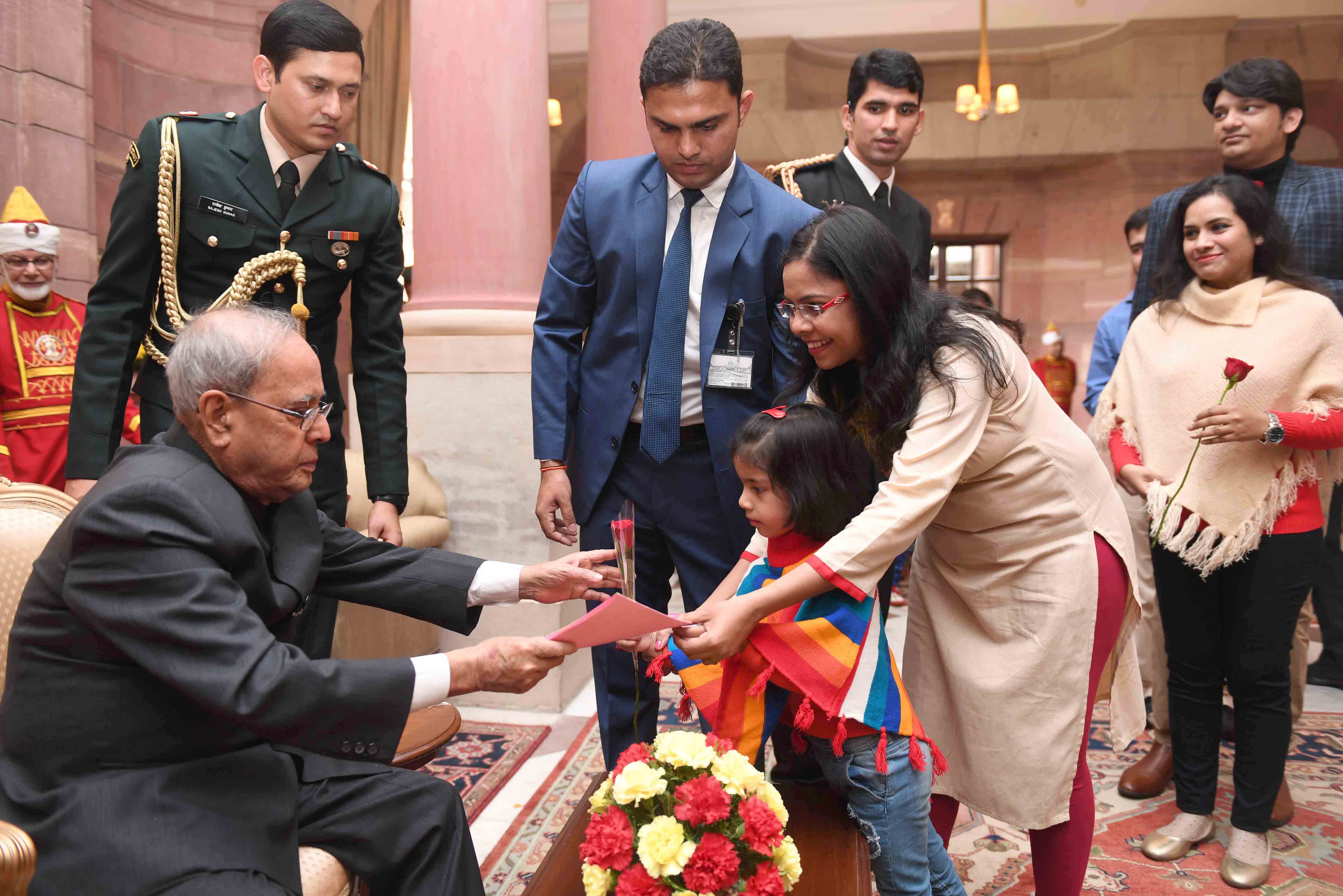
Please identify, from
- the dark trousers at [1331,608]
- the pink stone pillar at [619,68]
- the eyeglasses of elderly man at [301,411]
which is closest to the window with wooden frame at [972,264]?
the pink stone pillar at [619,68]

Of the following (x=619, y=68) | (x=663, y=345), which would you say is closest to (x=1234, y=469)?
(x=663, y=345)

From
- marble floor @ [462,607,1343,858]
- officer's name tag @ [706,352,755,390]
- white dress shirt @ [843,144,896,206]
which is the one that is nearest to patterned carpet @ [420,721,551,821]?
marble floor @ [462,607,1343,858]

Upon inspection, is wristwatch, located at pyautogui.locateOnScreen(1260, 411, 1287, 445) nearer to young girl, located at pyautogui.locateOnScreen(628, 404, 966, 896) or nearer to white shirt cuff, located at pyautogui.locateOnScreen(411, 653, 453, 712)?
young girl, located at pyautogui.locateOnScreen(628, 404, 966, 896)

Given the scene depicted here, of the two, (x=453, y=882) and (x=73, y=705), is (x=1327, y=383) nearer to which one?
(x=453, y=882)

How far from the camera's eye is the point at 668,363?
224cm

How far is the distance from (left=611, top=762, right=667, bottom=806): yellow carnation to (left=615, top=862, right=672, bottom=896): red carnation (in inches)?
3.7

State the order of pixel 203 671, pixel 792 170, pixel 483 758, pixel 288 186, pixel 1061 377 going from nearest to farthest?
pixel 203 671, pixel 288 186, pixel 792 170, pixel 483 758, pixel 1061 377

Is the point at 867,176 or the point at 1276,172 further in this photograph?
the point at 867,176

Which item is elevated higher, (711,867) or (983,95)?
(983,95)

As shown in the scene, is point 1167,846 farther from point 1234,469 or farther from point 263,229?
point 263,229

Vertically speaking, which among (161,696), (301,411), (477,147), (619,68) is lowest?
(161,696)

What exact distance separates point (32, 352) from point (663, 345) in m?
2.88

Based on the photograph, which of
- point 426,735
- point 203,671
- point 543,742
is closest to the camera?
point 203,671

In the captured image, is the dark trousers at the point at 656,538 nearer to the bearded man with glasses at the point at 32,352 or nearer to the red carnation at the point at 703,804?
the red carnation at the point at 703,804
